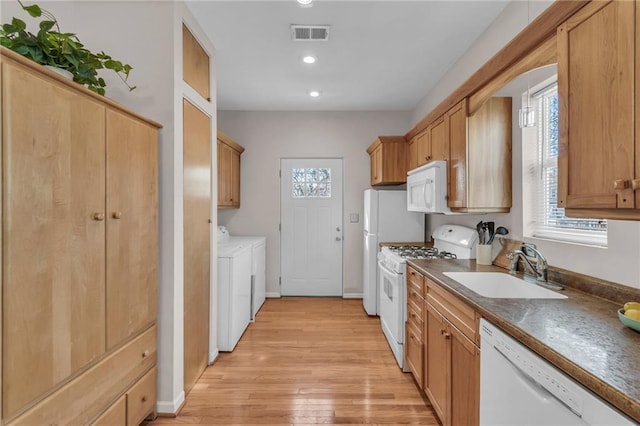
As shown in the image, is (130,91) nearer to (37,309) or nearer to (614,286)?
(37,309)

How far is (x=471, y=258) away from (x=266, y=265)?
2884 mm

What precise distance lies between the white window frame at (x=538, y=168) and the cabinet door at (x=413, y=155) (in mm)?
1352

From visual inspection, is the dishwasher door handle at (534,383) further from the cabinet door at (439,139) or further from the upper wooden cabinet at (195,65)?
the upper wooden cabinet at (195,65)

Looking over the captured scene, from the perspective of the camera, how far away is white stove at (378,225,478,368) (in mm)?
2617

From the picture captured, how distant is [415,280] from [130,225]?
75.7 inches

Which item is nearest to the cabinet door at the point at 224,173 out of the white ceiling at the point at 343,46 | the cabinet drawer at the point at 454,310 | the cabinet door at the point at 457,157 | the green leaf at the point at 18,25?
the white ceiling at the point at 343,46

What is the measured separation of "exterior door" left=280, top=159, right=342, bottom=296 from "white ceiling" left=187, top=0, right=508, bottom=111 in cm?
107

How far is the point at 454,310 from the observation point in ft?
5.43

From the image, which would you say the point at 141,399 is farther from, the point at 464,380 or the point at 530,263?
the point at 530,263

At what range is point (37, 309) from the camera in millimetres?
1104

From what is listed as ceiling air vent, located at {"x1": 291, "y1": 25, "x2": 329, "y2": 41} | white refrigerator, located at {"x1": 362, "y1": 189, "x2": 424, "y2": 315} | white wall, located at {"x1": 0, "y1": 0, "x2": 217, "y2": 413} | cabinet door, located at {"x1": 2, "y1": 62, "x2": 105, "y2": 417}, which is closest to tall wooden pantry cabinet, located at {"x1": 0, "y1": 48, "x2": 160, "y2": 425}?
cabinet door, located at {"x1": 2, "y1": 62, "x2": 105, "y2": 417}

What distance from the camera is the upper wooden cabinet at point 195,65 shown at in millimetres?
2180

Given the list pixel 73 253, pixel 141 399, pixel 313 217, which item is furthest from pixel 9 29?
pixel 313 217

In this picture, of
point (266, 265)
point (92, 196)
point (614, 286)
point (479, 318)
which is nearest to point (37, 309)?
point (92, 196)
